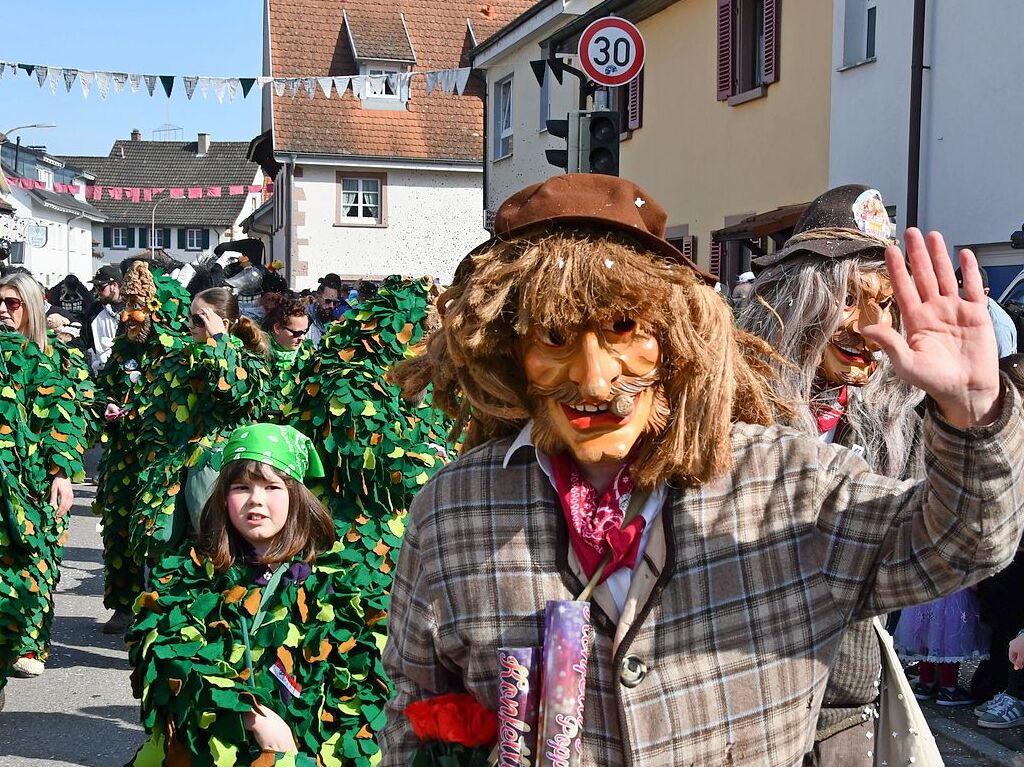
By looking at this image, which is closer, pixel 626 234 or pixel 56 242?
pixel 626 234

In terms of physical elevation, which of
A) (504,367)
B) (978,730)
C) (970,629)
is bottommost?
(978,730)

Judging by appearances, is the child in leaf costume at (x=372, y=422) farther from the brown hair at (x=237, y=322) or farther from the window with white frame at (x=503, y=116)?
the window with white frame at (x=503, y=116)

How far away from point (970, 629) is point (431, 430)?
275 cm

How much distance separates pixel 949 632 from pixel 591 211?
4477mm

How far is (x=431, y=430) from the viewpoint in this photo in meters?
4.89

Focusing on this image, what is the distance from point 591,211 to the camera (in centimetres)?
226

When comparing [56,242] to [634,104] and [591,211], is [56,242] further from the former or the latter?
[591,211]

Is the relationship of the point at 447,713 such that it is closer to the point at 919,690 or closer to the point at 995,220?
the point at 919,690

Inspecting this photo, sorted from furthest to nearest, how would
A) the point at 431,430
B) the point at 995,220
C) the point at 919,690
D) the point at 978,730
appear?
1. the point at 995,220
2. the point at 919,690
3. the point at 978,730
4. the point at 431,430

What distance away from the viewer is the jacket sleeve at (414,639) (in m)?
2.29

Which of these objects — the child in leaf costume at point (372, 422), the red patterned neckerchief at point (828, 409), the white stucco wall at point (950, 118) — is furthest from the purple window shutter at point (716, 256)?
the red patterned neckerchief at point (828, 409)

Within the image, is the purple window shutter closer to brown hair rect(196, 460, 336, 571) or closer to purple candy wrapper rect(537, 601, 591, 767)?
brown hair rect(196, 460, 336, 571)

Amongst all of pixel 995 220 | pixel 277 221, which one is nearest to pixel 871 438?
pixel 995 220

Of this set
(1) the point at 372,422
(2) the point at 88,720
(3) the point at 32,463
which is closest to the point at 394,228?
(3) the point at 32,463
